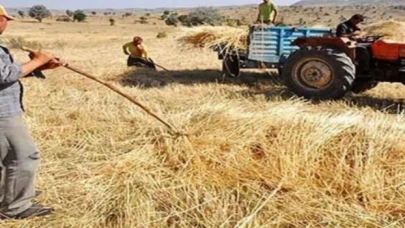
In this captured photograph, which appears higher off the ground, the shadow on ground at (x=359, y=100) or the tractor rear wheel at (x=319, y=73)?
the tractor rear wheel at (x=319, y=73)

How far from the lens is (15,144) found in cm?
425

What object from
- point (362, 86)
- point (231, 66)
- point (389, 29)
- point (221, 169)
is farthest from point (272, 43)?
point (221, 169)

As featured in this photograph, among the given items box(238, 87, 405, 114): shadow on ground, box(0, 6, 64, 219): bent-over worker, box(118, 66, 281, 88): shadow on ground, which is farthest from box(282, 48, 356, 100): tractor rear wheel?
box(0, 6, 64, 219): bent-over worker

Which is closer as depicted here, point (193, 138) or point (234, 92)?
point (193, 138)

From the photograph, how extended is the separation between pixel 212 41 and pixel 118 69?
230cm

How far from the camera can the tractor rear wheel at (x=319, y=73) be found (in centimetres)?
883

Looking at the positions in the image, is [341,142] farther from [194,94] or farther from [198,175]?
[194,94]

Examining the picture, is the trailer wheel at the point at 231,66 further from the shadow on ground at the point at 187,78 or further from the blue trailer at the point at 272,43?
the blue trailer at the point at 272,43

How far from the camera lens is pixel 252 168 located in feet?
16.6

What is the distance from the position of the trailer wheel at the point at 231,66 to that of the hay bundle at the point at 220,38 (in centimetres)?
21

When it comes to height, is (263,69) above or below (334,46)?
below

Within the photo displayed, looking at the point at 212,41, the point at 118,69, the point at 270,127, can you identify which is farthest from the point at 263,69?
the point at 270,127

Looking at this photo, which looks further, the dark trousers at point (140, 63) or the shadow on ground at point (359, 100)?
the dark trousers at point (140, 63)

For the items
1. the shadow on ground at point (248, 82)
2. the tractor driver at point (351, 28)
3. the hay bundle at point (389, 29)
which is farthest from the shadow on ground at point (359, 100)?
the hay bundle at point (389, 29)
